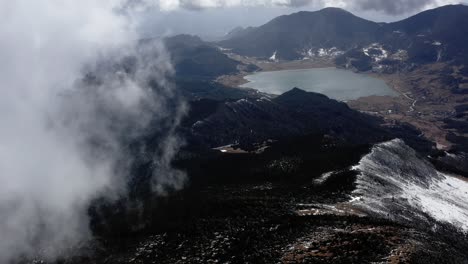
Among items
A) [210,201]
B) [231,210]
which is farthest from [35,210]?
[231,210]

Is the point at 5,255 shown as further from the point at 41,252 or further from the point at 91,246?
Result: the point at 91,246

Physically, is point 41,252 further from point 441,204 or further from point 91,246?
point 441,204

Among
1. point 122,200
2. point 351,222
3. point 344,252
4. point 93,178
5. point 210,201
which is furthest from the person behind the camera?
point 93,178

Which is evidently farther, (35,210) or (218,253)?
(35,210)

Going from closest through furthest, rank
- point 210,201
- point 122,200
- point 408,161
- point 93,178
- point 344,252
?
1. point 344,252
2. point 210,201
3. point 122,200
4. point 408,161
5. point 93,178

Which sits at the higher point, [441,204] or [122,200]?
[122,200]

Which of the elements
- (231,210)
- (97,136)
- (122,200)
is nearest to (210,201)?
(231,210)
